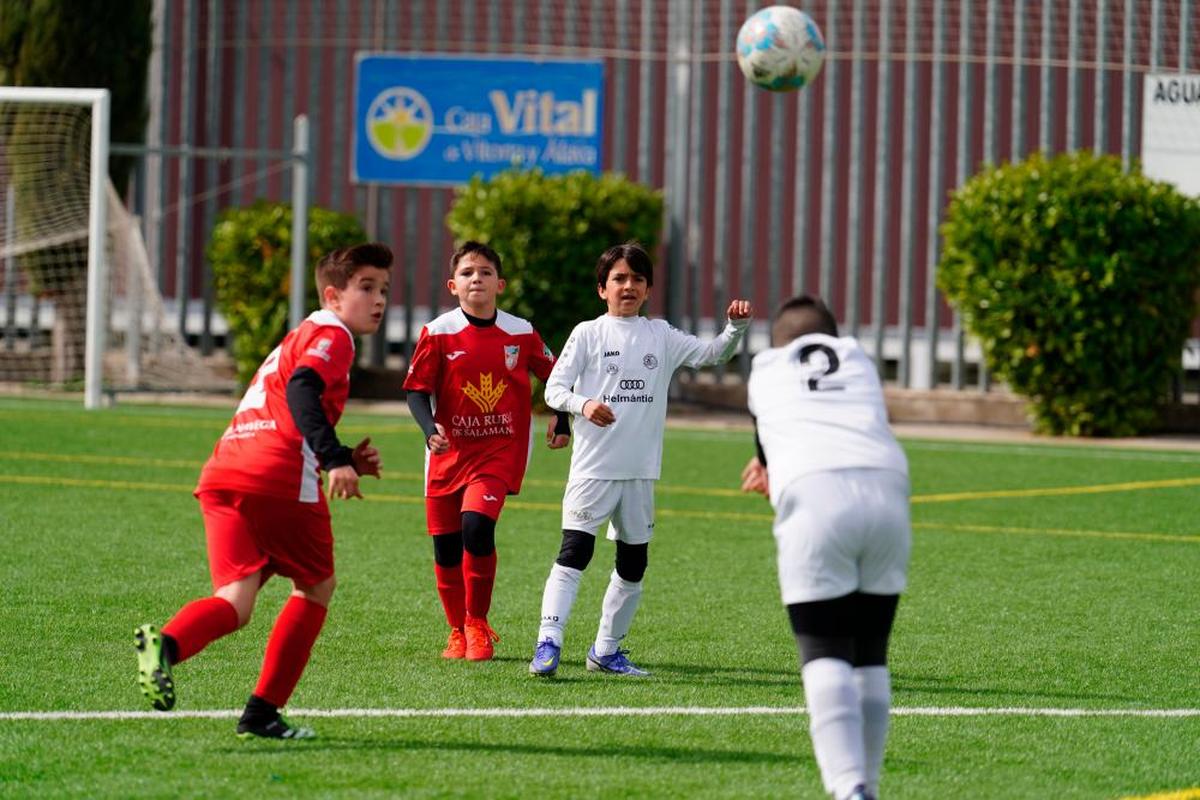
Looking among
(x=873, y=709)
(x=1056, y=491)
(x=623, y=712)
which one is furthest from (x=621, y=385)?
(x=1056, y=491)

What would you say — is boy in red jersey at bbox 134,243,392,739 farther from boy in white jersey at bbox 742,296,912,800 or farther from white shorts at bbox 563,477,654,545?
white shorts at bbox 563,477,654,545

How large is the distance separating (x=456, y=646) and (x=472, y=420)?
0.91 metres

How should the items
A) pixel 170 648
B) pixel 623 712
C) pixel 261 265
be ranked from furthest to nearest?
1. pixel 261 265
2. pixel 623 712
3. pixel 170 648

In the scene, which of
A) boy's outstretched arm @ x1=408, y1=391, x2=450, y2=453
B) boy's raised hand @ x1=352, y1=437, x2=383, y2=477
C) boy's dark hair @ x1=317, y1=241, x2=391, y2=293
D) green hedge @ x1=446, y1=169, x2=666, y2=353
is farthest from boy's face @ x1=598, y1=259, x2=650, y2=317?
green hedge @ x1=446, y1=169, x2=666, y2=353

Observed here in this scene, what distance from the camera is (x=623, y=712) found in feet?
21.3

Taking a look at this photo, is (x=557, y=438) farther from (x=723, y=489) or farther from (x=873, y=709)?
(x=723, y=489)

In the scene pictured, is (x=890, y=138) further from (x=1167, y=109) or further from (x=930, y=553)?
(x=930, y=553)

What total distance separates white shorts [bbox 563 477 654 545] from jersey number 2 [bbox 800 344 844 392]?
2.45 meters

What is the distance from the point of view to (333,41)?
23.2 meters

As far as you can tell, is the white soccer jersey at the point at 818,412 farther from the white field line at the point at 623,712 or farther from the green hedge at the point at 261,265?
the green hedge at the point at 261,265

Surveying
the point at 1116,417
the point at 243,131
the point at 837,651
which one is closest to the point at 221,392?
the point at 243,131

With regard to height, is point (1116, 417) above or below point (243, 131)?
below

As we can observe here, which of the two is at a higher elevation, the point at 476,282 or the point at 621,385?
the point at 476,282

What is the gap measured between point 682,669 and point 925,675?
90 centimetres
